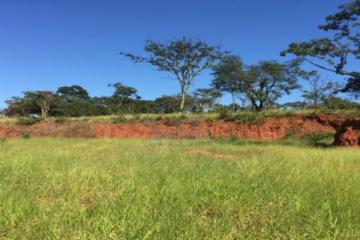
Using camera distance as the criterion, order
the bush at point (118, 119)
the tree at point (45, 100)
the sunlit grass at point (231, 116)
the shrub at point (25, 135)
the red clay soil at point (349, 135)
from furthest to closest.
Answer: the tree at point (45, 100)
the bush at point (118, 119)
the shrub at point (25, 135)
the sunlit grass at point (231, 116)
the red clay soil at point (349, 135)

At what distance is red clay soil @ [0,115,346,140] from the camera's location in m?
26.6

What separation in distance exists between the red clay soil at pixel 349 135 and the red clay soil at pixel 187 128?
5.64 meters

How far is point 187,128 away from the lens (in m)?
30.3

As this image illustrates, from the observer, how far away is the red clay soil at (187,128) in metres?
26.6

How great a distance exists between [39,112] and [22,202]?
55129mm

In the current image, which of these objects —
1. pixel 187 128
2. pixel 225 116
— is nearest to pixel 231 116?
pixel 225 116

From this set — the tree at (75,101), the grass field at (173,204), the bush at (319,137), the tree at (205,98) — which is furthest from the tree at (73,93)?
the grass field at (173,204)

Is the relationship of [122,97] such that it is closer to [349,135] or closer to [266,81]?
[266,81]

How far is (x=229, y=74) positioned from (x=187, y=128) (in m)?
17.1

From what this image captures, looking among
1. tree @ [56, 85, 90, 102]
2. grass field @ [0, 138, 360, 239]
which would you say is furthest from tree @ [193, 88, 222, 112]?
grass field @ [0, 138, 360, 239]

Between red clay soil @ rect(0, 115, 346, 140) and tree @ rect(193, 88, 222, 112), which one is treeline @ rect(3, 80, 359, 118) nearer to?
tree @ rect(193, 88, 222, 112)

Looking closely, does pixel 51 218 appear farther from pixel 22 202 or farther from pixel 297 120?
pixel 297 120

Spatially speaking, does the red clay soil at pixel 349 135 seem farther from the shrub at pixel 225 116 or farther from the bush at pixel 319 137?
the shrub at pixel 225 116

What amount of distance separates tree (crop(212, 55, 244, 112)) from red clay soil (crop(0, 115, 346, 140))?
14985mm
